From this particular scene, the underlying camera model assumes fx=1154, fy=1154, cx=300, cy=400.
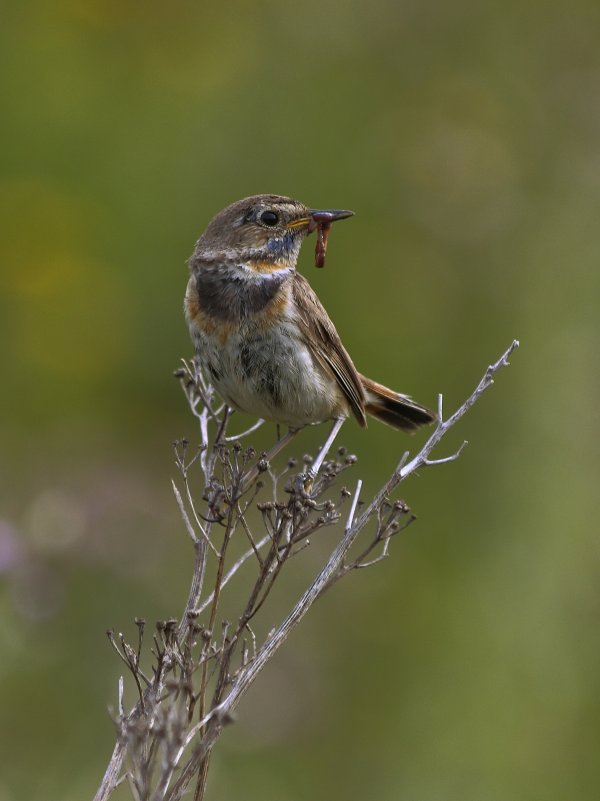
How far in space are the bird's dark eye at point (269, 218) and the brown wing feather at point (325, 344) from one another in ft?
0.72

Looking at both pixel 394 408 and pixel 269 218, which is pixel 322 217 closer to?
pixel 269 218

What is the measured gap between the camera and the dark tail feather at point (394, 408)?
15.4ft

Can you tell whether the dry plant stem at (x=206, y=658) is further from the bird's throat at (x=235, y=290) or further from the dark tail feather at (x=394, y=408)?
the dark tail feather at (x=394, y=408)

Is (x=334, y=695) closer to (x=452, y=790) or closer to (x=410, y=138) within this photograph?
(x=452, y=790)

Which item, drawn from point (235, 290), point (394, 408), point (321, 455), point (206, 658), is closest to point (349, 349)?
point (394, 408)

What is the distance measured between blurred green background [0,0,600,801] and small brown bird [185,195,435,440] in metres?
1.44

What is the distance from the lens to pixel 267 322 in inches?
165

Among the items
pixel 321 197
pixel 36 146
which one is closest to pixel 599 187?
pixel 321 197

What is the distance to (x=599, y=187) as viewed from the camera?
759cm

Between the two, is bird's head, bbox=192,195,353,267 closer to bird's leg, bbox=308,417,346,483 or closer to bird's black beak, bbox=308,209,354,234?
bird's black beak, bbox=308,209,354,234

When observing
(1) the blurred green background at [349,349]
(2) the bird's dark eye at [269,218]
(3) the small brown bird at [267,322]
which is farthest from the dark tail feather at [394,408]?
(1) the blurred green background at [349,349]

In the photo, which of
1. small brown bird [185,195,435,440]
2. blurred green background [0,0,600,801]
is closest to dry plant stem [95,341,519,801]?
small brown bird [185,195,435,440]

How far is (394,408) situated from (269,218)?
97cm

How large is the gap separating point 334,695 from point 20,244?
3799 mm
